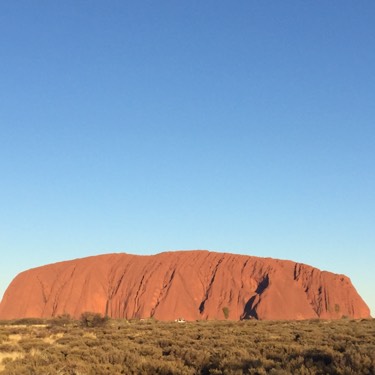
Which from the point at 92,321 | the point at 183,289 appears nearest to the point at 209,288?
the point at 183,289

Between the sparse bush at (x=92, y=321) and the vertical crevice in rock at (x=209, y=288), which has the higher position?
the vertical crevice in rock at (x=209, y=288)

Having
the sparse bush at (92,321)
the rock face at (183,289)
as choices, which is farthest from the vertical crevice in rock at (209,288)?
the sparse bush at (92,321)

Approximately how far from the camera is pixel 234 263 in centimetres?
12225

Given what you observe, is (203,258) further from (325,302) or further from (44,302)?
(44,302)

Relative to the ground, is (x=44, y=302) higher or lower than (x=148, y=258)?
lower

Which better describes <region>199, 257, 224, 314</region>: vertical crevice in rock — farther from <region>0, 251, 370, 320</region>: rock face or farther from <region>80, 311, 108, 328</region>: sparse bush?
<region>80, 311, 108, 328</region>: sparse bush

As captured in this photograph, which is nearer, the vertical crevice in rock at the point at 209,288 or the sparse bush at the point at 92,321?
the sparse bush at the point at 92,321

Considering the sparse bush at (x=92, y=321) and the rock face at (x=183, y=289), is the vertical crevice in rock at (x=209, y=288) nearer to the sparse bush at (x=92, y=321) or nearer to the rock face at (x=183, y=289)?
the rock face at (x=183, y=289)

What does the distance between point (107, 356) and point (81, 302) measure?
102987 millimetres

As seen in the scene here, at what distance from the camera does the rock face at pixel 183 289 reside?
105750 millimetres

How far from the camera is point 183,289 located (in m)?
112

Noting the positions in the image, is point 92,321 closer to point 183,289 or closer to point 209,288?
point 183,289

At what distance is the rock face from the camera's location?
105750 mm

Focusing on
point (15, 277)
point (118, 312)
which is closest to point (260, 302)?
point (118, 312)
